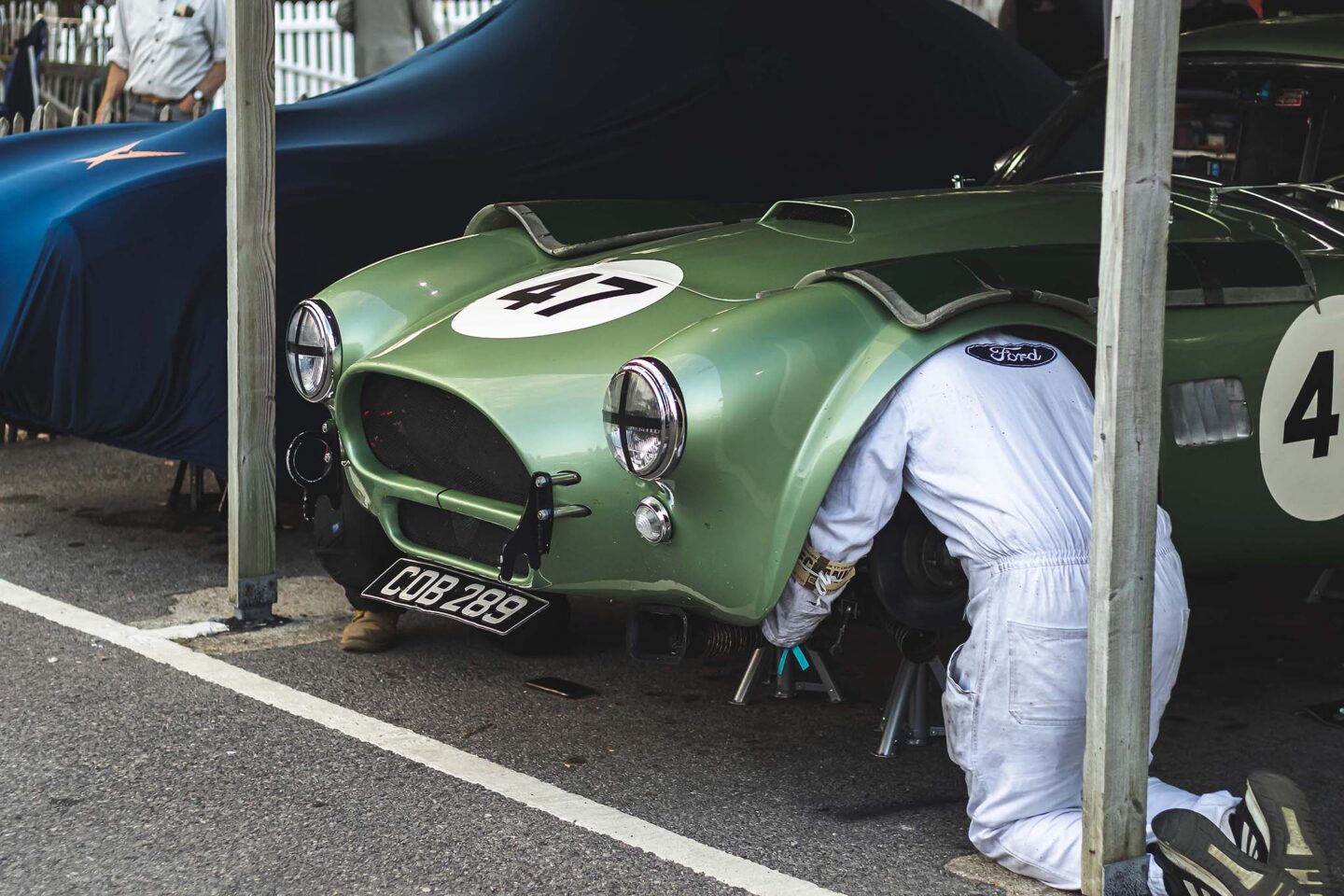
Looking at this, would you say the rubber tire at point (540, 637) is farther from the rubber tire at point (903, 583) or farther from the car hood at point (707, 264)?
the rubber tire at point (903, 583)

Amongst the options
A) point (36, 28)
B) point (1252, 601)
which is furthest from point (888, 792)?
point (36, 28)

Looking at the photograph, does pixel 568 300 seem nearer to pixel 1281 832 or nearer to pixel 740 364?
pixel 740 364

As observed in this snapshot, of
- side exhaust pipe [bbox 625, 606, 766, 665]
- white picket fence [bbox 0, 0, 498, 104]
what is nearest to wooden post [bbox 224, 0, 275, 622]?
side exhaust pipe [bbox 625, 606, 766, 665]

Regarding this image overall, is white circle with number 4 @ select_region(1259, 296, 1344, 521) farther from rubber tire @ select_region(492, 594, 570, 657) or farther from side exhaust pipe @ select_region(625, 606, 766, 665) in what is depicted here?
rubber tire @ select_region(492, 594, 570, 657)

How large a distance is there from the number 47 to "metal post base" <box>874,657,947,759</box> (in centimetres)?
92

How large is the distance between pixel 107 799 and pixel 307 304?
4.12 ft

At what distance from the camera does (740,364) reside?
9.86 ft

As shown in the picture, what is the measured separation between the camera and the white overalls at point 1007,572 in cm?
291

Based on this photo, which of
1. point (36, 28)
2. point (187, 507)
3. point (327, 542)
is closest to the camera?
point (327, 542)

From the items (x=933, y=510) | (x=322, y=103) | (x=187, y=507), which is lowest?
(x=187, y=507)

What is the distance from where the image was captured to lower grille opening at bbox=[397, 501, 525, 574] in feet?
11.4

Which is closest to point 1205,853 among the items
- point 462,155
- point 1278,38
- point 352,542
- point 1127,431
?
point 1127,431

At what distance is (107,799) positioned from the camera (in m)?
3.30

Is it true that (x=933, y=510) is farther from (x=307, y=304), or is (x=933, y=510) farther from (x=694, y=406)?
(x=307, y=304)
